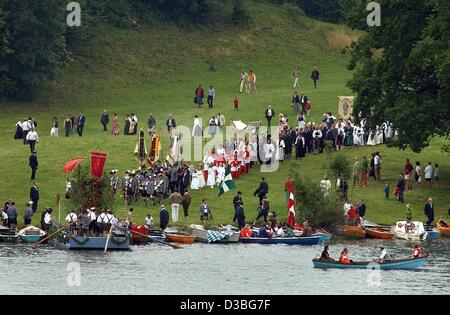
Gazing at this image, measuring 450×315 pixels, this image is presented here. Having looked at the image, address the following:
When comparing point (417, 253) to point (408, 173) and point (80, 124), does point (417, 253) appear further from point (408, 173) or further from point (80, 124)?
point (80, 124)

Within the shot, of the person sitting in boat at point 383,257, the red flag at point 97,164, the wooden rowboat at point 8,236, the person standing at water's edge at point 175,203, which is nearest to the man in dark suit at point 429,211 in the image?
the person sitting in boat at point 383,257

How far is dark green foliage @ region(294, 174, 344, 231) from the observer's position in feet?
317

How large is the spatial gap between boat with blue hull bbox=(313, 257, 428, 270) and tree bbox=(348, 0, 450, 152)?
1693 cm

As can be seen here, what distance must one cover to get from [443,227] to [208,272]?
18929 mm

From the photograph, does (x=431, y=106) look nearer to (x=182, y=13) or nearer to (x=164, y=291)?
(x=164, y=291)

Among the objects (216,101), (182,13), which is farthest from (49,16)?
(182,13)

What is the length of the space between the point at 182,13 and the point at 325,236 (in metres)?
62.9

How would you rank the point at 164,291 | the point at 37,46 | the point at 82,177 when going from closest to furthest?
the point at 164,291 < the point at 82,177 < the point at 37,46

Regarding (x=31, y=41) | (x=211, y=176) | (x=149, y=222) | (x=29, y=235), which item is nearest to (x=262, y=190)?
(x=211, y=176)

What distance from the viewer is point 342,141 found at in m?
113

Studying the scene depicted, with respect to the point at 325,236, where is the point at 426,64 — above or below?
above

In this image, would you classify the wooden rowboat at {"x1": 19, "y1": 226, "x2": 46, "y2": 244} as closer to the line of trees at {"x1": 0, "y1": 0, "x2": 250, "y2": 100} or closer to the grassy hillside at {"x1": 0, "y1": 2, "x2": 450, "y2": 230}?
the grassy hillside at {"x1": 0, "y1": 2, "x2": 450, "y2": 230}

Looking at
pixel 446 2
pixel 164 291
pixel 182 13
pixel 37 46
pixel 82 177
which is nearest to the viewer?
pixel 164 291

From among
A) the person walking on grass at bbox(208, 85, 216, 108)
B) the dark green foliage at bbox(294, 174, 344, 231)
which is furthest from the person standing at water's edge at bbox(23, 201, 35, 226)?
the person walking on grass at bbox(208, 85, 216, 108)
